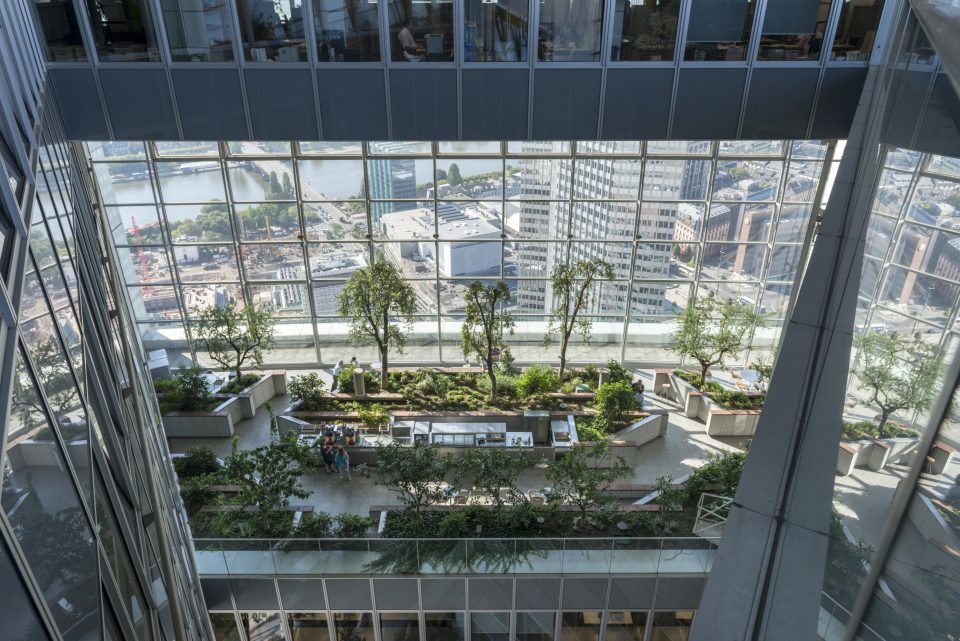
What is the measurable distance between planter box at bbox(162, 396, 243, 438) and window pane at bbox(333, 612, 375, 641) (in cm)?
532

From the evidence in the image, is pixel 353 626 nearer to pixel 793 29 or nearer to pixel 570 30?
pixel 570 30

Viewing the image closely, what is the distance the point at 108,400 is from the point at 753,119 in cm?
968

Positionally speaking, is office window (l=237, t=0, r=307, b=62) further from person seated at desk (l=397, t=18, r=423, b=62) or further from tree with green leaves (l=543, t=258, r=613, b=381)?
tree with green leaves (l=543, t=258, r=613, b=381)

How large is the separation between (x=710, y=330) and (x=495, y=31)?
8832mm

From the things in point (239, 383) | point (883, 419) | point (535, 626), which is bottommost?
point (535, 626)

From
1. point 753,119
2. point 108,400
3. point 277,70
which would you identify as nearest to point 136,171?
point 277,70

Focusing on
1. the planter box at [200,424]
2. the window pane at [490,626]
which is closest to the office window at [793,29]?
the window pane at [490,626]

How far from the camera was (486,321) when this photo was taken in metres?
14.6

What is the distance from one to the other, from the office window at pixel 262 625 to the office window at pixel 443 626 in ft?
7.43

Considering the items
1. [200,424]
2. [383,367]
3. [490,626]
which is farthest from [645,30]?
[200,424]

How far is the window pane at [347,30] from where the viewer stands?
32.1ft

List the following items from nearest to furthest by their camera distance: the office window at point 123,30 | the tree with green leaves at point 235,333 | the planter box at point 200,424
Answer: the office window at point 123,30
the planter box at point 200,424
the tree with green leaves at point 235,333

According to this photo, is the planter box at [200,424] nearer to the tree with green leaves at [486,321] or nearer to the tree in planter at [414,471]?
the tree in planter at [414,471]

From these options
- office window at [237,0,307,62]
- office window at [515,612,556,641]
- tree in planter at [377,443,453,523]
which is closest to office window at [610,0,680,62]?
office window at [237,0,307,62]
